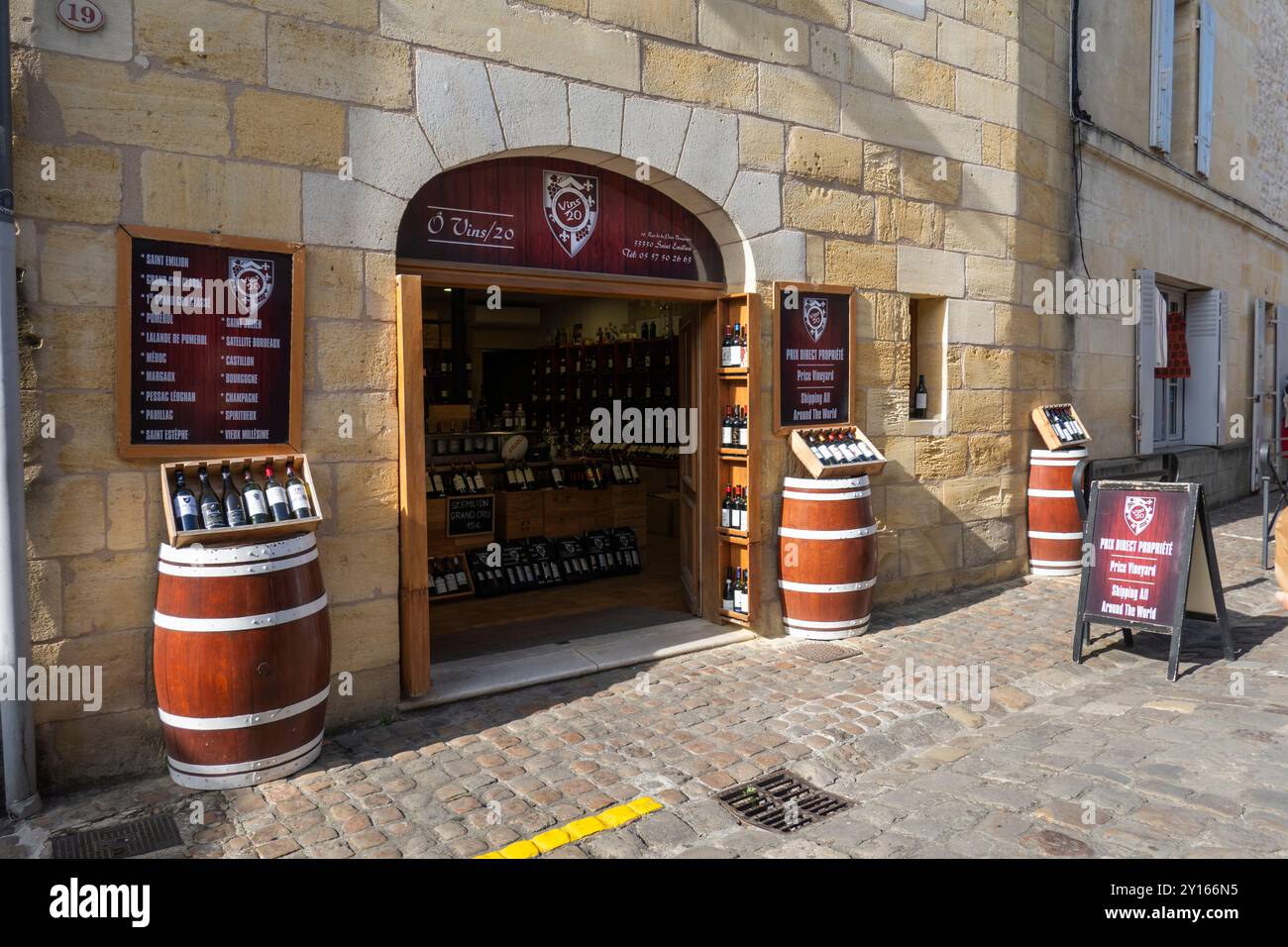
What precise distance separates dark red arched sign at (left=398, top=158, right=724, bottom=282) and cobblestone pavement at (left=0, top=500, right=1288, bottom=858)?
233cm

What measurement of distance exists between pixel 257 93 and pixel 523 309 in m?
9.57

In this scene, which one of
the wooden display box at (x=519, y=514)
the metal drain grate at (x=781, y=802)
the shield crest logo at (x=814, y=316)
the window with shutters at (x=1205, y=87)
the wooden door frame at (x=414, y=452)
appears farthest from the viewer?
the window with shutters at (x=1205, y=87)

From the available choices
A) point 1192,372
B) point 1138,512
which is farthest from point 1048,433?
point 1192,372

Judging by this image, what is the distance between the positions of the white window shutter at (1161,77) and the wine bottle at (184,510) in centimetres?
983

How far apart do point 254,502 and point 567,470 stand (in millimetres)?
4760

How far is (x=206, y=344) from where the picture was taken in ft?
13.1

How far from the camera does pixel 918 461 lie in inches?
270

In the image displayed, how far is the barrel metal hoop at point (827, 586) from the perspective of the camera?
5781 mm

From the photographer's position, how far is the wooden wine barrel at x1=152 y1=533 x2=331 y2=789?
11.7ft

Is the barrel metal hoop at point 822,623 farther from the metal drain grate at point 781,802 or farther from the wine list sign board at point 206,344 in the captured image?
the wine list sign board at point 206,344

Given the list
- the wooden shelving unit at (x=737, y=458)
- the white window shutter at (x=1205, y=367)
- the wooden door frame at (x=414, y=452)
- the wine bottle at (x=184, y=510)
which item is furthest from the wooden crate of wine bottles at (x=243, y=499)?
the white window shutter at (x=1205, y=367)

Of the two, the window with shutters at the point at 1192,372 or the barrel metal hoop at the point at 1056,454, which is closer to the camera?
the barrel metal hoop at the point at 1056,454

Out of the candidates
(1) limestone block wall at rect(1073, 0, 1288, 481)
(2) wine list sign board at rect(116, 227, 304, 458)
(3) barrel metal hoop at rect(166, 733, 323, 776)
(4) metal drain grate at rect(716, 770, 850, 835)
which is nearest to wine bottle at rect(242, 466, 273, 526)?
(2) wine list sign board at rect(116, 227, 304, 458)

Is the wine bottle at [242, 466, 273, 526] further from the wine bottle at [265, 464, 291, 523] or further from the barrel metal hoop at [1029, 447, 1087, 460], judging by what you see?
the barrel metal hoop at [1029, 447, 1087, 460]
